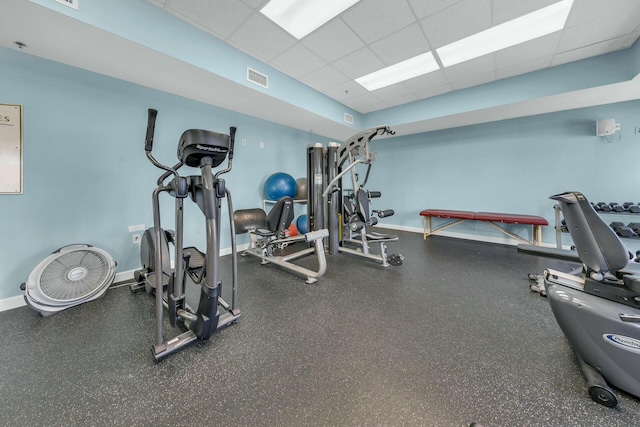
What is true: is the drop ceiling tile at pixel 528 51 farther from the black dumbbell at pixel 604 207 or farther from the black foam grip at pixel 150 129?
the black foam grip at pixel 150 129

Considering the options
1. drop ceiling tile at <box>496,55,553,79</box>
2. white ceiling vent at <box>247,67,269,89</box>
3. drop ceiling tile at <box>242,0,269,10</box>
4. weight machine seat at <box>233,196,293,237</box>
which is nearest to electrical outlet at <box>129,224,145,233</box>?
weight machine seat at <box>233,196,293,237</box>

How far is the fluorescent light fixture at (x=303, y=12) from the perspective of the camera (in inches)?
86.4

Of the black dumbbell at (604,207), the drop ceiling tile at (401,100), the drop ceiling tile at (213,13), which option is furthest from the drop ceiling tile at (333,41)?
the black dumbbell at (604,207)

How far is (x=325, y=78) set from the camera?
3615 mm

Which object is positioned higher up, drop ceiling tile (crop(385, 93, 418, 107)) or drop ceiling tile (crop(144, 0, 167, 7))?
drop ceiling tile (crop(385, 93, 418, 107))

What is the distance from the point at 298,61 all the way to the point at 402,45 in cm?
140

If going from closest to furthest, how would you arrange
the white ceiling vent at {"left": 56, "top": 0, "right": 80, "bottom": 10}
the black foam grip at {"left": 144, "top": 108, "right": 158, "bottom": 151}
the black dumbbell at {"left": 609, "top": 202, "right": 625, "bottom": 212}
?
the black foam grip at {"left": 144, "top": 108, "right": 158, "bottom": 151} → the white ceiling vent at {"left": 56, "top": 0, "right": 80, "bottom": 10} → the black dumbbell at {"left": 609, "top": 202, "right": 625, "bottom": 212}

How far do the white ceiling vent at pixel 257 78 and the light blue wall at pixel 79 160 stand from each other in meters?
1.09

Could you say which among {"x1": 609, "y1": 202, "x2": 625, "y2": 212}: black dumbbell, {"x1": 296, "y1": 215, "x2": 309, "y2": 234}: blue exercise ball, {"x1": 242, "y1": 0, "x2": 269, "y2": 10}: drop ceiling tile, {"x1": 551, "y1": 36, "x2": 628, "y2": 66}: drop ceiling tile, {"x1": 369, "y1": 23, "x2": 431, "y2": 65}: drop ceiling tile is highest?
{"x1": 369, "y1": 23, "x2": 431, "y2": 65}: drop ceiling tile

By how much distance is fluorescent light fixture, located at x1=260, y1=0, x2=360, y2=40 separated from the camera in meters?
2.20

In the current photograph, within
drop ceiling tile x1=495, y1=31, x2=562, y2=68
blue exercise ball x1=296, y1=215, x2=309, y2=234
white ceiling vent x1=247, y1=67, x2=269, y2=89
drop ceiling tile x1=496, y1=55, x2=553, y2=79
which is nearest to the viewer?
drop ceiling tile x1=495, y1=31, x2=562, y2=68

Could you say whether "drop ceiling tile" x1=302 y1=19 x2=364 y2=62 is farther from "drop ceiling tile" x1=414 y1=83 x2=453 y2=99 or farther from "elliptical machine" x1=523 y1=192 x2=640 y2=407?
"elliptical machine" x1=523 y1=192 x2=640 y2=407

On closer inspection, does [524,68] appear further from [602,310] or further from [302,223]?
[302,223]

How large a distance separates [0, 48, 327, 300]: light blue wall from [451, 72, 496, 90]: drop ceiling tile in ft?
14.2
